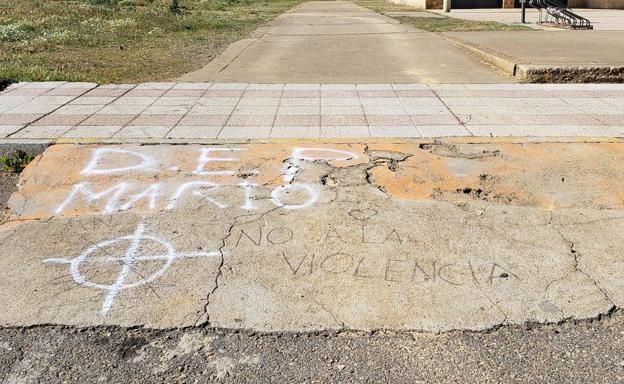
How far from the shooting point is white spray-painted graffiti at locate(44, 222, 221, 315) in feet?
11.8

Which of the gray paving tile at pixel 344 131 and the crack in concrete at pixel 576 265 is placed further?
the gray paving tile at pixel 344 131

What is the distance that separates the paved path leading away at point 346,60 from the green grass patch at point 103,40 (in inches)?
31.4

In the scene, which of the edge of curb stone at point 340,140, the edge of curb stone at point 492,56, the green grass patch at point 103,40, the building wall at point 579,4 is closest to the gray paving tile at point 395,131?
the edge of curb stone at point 340,140

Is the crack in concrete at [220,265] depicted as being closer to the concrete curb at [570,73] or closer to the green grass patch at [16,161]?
the green grass patch at [16,161]

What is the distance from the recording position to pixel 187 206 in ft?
15.3

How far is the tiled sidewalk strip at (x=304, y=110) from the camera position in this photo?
253 inches

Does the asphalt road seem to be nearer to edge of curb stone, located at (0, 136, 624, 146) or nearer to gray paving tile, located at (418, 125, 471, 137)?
edge of curb stone, located at (0, 136, 624, 146)

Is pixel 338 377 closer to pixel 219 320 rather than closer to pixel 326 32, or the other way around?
pixel 219 320

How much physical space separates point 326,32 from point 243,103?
10.6 metres

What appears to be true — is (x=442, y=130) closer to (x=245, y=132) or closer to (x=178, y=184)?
(x=245, y=132)

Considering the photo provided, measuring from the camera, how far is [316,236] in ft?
13.7

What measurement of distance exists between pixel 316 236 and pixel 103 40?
39.3ft

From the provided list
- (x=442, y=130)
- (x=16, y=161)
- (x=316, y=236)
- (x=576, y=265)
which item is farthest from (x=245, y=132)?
(x=576, y=265)

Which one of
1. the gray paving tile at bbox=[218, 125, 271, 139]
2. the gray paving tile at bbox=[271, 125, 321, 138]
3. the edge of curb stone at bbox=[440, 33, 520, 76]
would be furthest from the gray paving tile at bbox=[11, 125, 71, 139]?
the edge of curb stone at bbox=[440, 33, 520, 76]
